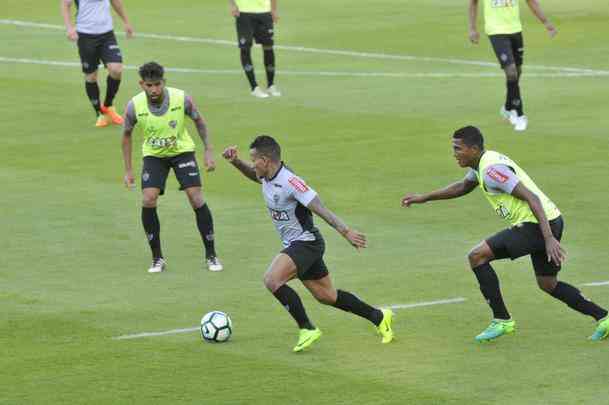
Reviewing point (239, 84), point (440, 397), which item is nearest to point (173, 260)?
point (440, 397)

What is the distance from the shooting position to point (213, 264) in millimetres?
16312

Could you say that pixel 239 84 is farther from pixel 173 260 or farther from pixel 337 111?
pixel 173 260

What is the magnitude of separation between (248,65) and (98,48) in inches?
139

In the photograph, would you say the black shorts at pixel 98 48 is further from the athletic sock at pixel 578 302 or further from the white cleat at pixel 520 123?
the athletic sock at pixel 578 302

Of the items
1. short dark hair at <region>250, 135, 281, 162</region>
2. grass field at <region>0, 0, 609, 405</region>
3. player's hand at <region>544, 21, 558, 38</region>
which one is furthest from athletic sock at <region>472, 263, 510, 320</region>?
player's hand at <region>544, 21, 558, 38</region>

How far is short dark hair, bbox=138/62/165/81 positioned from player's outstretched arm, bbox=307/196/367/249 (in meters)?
3.71

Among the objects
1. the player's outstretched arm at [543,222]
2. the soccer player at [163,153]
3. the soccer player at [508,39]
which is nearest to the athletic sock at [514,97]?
the soccer player at [508,39]

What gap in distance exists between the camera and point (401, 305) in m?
14.6

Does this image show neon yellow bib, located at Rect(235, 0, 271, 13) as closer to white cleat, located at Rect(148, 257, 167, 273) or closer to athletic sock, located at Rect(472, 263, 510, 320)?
white cleat, located at Rect(148, 257, 167, 273)

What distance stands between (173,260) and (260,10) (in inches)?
437

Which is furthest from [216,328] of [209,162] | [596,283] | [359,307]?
[596,283]

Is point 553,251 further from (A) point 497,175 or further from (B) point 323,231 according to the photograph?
(B) point 323,231

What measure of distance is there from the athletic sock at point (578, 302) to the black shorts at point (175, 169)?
192 inches

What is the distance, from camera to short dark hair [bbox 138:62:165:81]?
51.4 ft
